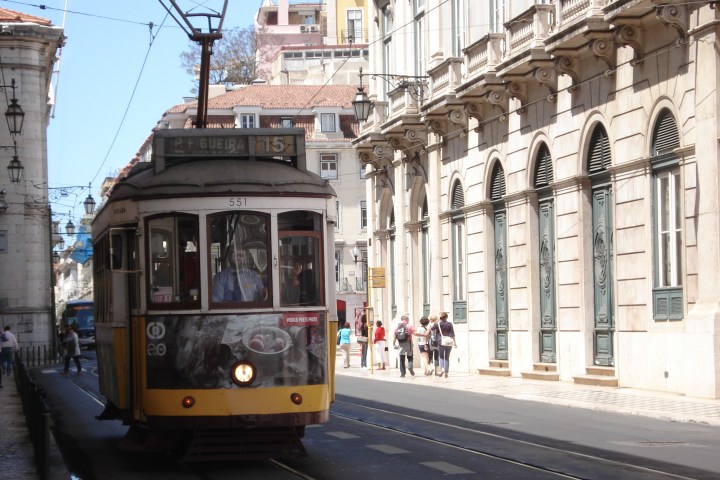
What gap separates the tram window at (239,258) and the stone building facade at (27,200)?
48.3 m

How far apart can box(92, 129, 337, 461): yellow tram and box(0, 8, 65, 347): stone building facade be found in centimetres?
4771

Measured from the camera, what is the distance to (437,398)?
88.1ft

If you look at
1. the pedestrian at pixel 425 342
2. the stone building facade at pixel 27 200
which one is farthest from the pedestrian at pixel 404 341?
the stone building facade at pixel 27 200

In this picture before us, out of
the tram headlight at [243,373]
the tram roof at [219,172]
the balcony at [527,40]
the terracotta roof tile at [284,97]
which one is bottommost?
the tram headlight at [243,373]

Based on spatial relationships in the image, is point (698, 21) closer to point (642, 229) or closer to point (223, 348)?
point (642, 229)

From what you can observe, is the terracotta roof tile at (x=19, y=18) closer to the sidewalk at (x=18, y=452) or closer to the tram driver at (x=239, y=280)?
the sidewalk at (x=18, y=452)

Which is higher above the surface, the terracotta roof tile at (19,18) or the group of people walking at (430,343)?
the terracotta roof tile at (19,18)

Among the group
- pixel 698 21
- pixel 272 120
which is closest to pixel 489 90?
pixel 698 21

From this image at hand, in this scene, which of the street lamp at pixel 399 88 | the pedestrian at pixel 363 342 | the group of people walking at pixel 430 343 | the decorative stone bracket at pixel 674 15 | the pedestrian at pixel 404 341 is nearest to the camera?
the decorative stone bracket at pixel 674 15

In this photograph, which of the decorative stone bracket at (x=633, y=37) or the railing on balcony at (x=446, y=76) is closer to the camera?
the decorative stone bracket at (x=633, y=37)

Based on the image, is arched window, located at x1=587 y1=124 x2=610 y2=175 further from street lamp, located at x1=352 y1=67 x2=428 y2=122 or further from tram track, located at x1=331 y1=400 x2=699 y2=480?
street lamp, located at x1=352 y1=67 x2=428 y2=122

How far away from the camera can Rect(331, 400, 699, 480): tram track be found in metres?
13.4

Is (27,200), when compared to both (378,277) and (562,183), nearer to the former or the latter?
(378,277)

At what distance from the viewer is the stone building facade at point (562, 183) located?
24.4 metres
